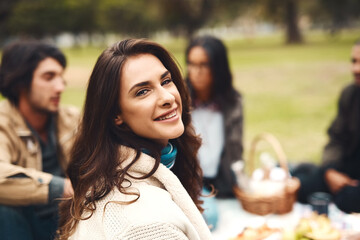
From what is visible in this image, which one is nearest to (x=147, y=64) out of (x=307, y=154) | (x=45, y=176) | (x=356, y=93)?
(x=45, y=176)

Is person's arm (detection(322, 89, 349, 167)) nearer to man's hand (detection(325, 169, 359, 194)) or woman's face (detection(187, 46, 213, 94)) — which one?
man's hand (detection(325, 169, 359, 194))

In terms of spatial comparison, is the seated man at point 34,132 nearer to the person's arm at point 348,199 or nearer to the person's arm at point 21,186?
the person's arm at point 21,186

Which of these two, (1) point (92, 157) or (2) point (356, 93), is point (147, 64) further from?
(2) point (356, 93)

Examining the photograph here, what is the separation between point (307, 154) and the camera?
6441mm

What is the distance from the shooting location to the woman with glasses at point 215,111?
13.0 ft

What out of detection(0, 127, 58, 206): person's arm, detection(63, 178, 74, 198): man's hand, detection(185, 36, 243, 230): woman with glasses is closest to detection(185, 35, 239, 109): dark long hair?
detection(185, 36, 243, 230): woman with glasses

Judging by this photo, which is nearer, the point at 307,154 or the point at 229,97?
the point at 229,97

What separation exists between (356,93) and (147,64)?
3069 millimetres

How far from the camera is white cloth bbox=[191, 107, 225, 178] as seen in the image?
397 centimetres

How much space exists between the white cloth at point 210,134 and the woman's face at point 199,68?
0.33 m

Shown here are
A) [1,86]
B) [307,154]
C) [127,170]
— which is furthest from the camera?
[307,154]

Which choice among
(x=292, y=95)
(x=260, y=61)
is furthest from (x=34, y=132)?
(x=260, y=61)

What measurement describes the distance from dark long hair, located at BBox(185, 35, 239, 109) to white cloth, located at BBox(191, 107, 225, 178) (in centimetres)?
16

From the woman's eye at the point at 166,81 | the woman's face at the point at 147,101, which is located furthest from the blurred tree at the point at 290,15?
the woman's face at the point at 147,101
